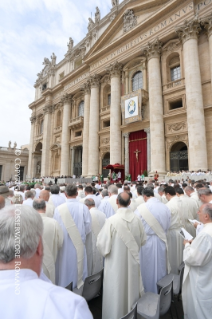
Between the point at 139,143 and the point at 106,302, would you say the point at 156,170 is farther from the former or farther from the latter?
the point at 106,302

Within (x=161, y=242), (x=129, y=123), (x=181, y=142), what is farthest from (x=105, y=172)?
(x=161, y=242)

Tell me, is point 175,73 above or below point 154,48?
below

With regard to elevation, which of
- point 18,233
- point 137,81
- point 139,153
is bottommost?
point 18,233

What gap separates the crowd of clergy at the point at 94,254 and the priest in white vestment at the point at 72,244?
0.6 inches

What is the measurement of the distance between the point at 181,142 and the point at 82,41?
2175 cm

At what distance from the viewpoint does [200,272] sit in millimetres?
2381

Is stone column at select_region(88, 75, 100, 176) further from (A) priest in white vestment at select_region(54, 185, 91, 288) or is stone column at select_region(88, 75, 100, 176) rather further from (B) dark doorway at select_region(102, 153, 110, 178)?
(A) priest in white vestment at select_region(54, 185, 91, 288)

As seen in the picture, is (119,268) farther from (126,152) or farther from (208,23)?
(208,23)

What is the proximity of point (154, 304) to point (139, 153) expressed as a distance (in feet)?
55.7

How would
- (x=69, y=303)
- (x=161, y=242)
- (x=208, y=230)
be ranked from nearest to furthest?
(x=69, y=303)
(x=208, y=230)
(x=161, y=242)

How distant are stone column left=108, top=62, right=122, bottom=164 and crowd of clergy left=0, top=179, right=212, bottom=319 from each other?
14660 mm

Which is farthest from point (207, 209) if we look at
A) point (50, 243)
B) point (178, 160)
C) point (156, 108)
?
point (156, 108)

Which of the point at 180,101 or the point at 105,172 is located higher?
the point at 180,101

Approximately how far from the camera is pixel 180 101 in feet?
58.1
